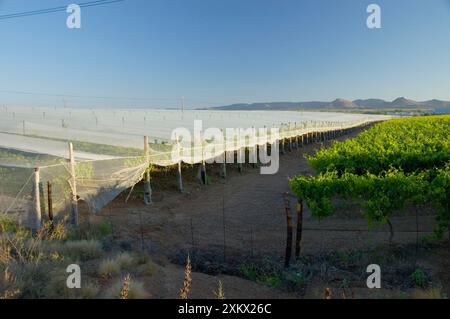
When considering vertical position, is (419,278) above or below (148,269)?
below

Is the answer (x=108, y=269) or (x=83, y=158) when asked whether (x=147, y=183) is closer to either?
(x=83, y=158)

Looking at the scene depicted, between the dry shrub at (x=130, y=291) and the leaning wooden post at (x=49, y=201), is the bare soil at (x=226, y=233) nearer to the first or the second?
the dry shrub at (x=130, y=291)

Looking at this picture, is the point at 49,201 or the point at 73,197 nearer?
the point at 49,201

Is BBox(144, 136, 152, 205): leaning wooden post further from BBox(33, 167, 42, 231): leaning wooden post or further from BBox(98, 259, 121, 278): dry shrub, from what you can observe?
BBox(98, 259, 121, 278): dry shrub

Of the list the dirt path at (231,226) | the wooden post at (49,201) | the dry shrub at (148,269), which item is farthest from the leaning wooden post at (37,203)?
the dry shrub at (148,269)

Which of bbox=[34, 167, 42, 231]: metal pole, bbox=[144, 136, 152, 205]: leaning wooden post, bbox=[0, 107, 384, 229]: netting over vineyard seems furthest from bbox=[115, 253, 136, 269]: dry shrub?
bbox=[144, 136, 152, 205]: leaning wooden post

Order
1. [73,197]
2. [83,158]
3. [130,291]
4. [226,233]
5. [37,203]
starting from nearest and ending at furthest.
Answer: [130,291]
[37,203]
[73,197]
[226,233]
[83,158]

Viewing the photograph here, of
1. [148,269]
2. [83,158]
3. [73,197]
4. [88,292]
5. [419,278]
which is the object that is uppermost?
[83,158]

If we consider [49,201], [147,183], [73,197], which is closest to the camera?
[49,201]

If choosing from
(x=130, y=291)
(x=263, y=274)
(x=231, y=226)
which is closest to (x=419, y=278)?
(x=263, y=274)

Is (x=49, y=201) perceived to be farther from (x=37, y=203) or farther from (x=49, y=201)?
(x=37, y=203)

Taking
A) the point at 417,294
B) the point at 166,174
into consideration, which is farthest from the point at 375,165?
the point at 166,174
